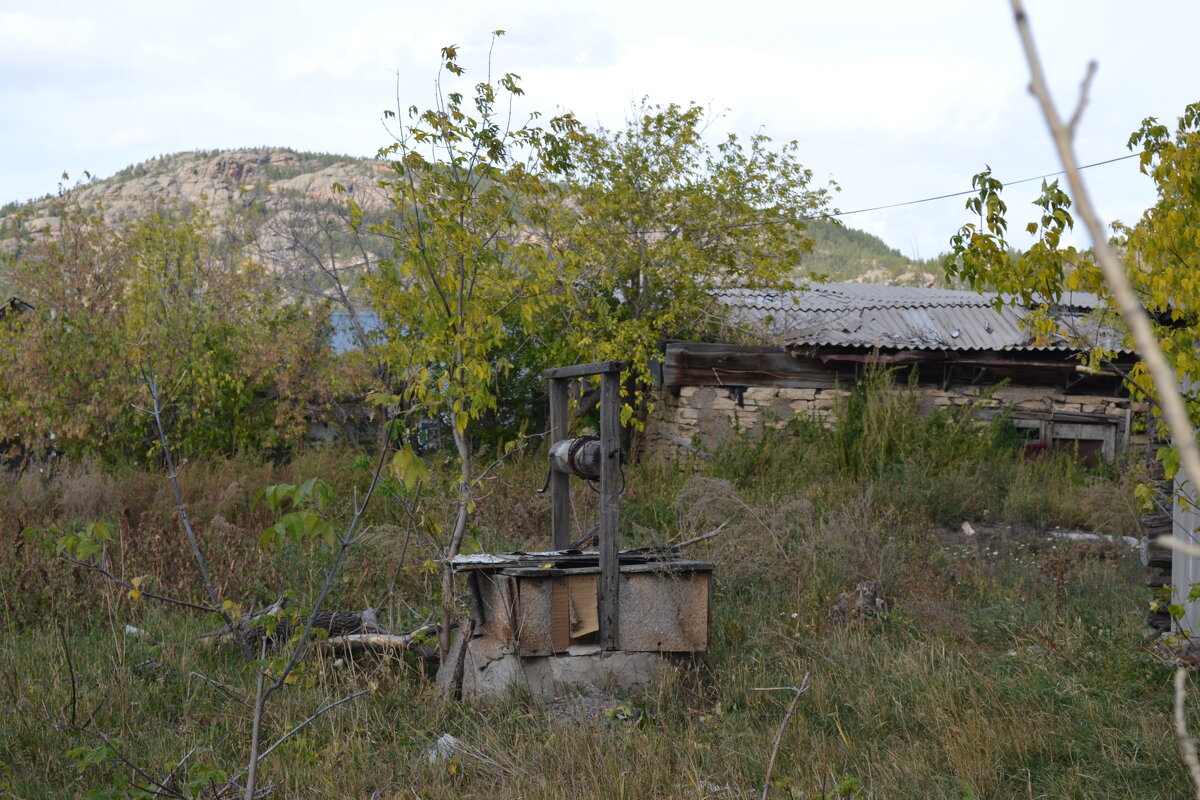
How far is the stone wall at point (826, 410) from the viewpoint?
13148 millimetres

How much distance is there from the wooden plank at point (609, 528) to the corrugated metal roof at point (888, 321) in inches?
340

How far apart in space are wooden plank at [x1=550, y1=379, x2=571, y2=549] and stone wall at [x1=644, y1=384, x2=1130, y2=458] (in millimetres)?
7121

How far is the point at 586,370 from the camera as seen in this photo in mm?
5293

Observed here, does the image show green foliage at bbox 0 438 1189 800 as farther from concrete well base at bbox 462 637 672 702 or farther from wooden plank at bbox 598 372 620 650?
wooden plank at bbox 598 372 620 650

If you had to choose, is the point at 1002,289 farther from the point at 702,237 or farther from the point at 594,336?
the point at 702,237

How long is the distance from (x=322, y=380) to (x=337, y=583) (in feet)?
24.5

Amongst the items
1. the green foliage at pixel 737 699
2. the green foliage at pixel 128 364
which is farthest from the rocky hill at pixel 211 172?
the green foliage at pixel 737 699

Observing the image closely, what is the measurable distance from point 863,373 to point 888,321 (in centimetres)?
170

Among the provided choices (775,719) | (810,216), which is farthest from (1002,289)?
(810,216)

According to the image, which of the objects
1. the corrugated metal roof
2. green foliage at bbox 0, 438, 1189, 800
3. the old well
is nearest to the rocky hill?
the corrugated metal roof

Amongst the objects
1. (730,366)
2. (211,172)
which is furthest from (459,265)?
(211,172)

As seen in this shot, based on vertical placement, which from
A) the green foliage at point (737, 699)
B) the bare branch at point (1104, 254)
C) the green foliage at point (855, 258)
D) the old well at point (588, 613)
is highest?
the green foliage at point (855, 258)

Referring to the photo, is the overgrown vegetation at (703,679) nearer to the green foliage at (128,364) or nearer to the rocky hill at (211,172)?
the green foliage at (128,364)

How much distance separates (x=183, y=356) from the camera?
13.0m
